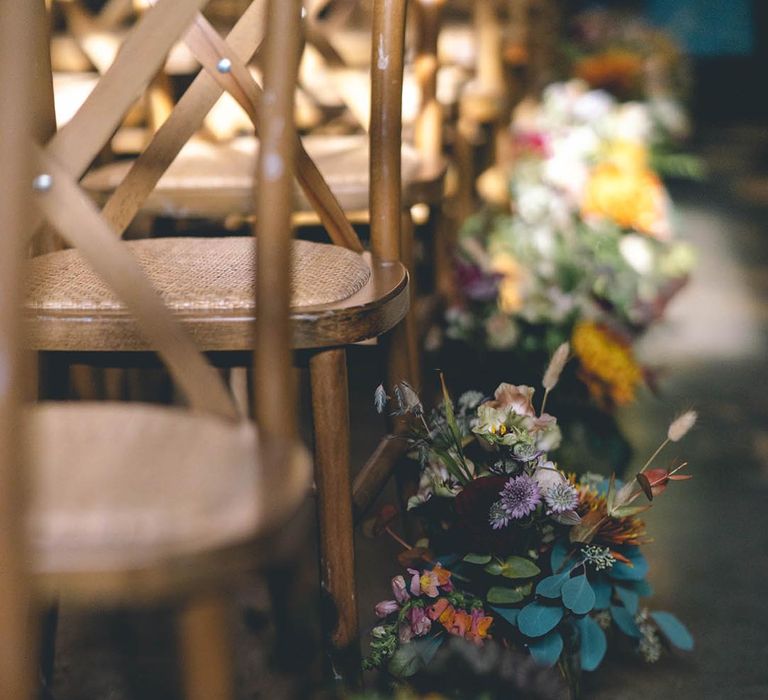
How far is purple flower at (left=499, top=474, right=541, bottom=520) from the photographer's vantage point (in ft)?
3.57

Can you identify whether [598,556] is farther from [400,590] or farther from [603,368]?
[603,368]

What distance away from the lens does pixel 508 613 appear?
3.68ft

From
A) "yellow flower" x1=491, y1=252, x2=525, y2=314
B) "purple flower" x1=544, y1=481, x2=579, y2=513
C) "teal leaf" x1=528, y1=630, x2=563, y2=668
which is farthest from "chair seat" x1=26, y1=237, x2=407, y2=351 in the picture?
"yellow flower" x1=491, y1=252, x2=525, y2=314

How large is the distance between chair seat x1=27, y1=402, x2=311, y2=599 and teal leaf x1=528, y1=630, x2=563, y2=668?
0.52 metres

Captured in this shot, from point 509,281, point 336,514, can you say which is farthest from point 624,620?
point 509,281

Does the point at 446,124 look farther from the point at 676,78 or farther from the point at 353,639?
the point at 676,78

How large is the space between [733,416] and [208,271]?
A: 1.45 metres

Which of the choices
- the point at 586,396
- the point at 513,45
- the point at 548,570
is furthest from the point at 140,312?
the point at 513,45

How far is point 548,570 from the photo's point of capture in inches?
46.4

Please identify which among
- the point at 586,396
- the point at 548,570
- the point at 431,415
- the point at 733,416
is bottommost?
the point at 733,416

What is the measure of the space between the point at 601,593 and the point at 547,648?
0.44 ft

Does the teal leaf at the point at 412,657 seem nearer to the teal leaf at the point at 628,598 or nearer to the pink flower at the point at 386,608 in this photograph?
the pink flower at the point at 386,608

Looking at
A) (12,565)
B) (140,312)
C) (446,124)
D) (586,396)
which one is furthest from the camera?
(446,124)

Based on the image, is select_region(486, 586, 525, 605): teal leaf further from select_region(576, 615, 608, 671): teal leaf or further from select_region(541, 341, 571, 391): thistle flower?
select_region(541, 341, 571, 391): thistle flower
